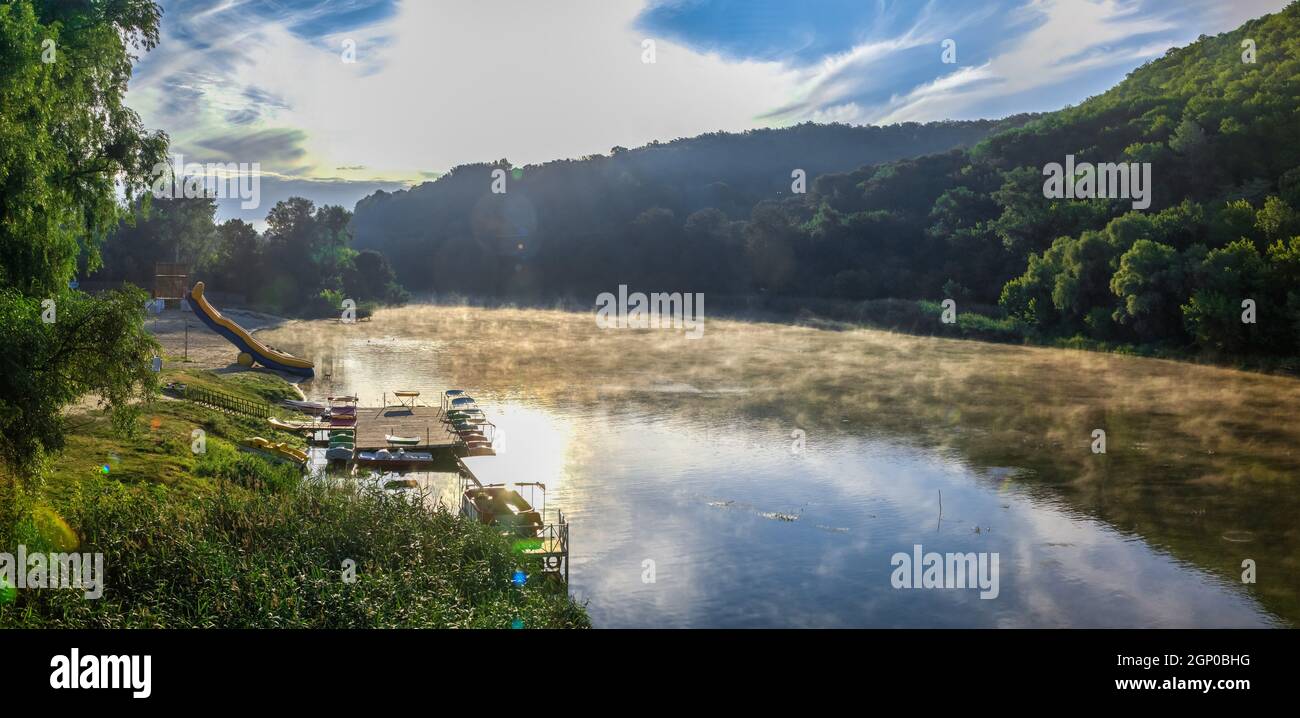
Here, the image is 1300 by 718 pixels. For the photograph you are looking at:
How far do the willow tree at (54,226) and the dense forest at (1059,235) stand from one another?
245 ft

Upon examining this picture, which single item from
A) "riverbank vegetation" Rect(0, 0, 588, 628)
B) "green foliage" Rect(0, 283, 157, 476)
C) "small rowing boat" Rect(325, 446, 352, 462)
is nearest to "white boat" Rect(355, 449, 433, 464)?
"small rowing boat" Rect(325, 446, 352, 462)

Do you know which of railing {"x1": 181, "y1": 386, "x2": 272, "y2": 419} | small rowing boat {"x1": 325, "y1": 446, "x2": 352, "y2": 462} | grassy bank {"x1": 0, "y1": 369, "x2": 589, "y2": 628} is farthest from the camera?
railing {"x1": 181, "y1": 386, "x2": 272, "y2": 419}

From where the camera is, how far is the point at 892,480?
38969 mm

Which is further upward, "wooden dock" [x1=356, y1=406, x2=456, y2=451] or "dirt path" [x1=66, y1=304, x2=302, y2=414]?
"dirt path" [x1=66, y1=304, x2=302, y2=414]

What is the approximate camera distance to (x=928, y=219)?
440 feet

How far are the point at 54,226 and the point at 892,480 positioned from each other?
30.1m

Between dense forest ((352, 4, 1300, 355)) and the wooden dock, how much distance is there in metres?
59.5

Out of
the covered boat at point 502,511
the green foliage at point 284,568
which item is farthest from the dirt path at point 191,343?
the green foliage at point 284,568

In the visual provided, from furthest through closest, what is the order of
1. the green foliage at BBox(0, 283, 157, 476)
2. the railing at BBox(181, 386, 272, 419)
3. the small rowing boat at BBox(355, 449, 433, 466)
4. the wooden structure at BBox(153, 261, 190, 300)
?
the wooden structure at BBox(153, 261, 190, 300) < the railing at BBox(181, 386, 272, 419) < the small rowing boat at BBox(355, 449, 433, 466) < the green foliage at BBox(0, 283, 157, 476)

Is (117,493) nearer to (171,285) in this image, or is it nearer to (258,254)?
(171,285)

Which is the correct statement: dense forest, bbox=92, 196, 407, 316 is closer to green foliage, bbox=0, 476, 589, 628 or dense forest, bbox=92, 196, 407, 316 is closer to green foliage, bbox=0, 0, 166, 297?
green foliage, bbox=0, 0, 166, 297

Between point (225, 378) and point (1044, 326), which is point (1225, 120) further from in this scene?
point (225, 378)

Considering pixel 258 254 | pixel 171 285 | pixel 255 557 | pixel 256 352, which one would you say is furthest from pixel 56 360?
pixel 258 254

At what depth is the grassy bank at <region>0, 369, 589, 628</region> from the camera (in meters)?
19.2
